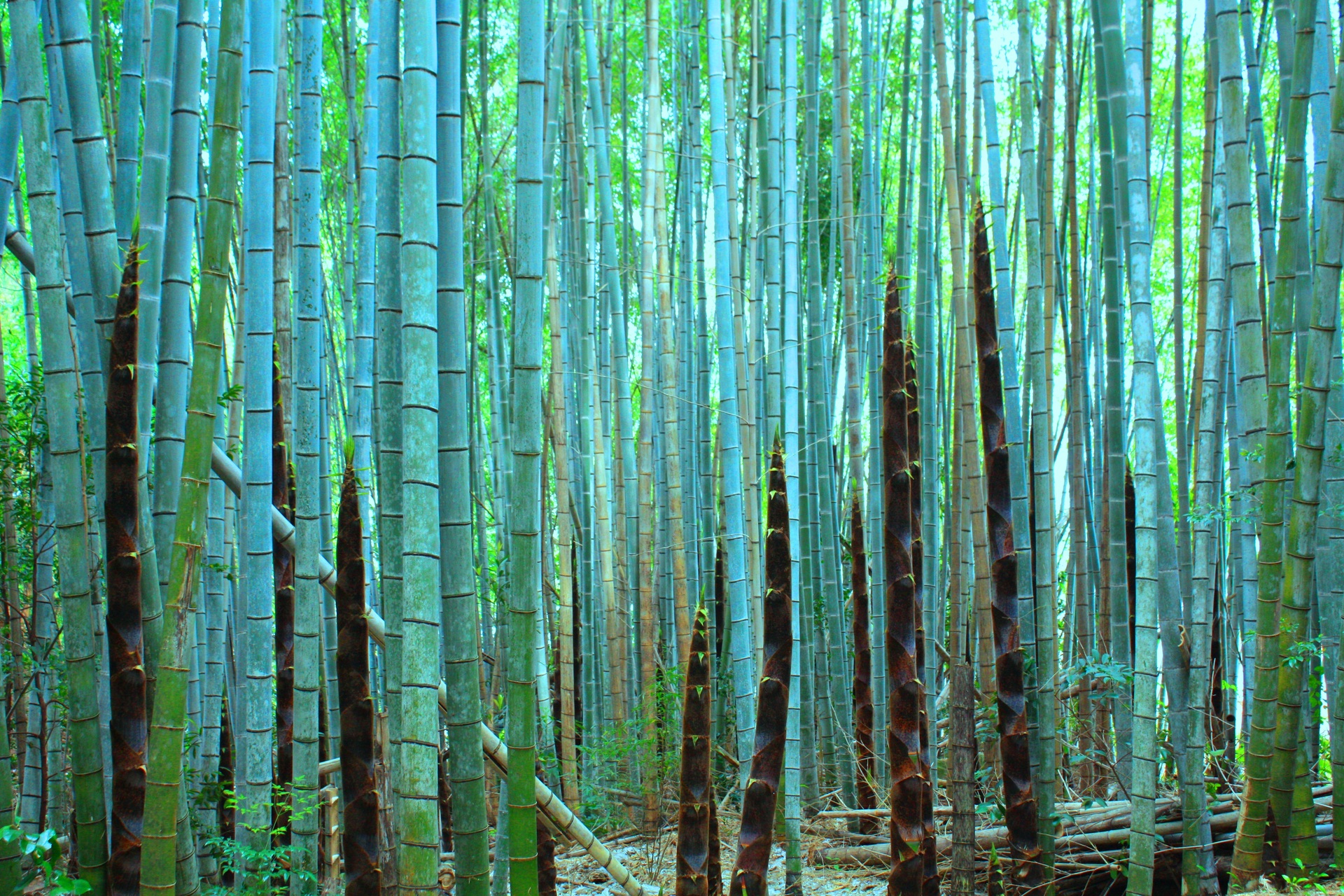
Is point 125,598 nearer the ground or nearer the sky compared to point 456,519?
nearer the ground

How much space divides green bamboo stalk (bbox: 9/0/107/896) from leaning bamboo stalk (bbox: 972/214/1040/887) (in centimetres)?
183

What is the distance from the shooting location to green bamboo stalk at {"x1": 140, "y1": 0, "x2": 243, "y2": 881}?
1282mm

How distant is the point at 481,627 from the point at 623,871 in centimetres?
236

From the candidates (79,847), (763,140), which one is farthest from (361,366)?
(763,140)

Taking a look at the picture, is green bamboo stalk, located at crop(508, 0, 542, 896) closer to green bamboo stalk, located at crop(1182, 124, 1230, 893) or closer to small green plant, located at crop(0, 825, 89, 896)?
small green plant, located at crop(0, 825, 89, 896)

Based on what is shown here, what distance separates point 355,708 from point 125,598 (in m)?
0.39

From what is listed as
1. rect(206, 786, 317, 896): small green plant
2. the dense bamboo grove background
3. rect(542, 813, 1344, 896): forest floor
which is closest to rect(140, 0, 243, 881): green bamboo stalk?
the dense bamboo grove background

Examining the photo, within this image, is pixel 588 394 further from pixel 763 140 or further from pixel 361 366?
pixel 361 366

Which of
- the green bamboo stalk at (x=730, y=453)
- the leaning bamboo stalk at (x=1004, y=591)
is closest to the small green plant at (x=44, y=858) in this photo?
the green bamboo stalk at (x=730, y=453)

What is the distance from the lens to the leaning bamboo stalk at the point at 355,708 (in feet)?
4.95

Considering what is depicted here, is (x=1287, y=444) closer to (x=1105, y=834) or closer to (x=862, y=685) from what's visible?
(x=1105, y=834)

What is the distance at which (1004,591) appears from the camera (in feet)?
7.09

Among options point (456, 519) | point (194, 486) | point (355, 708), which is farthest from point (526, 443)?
point (355, 708)

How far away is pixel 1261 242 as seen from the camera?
266cm
